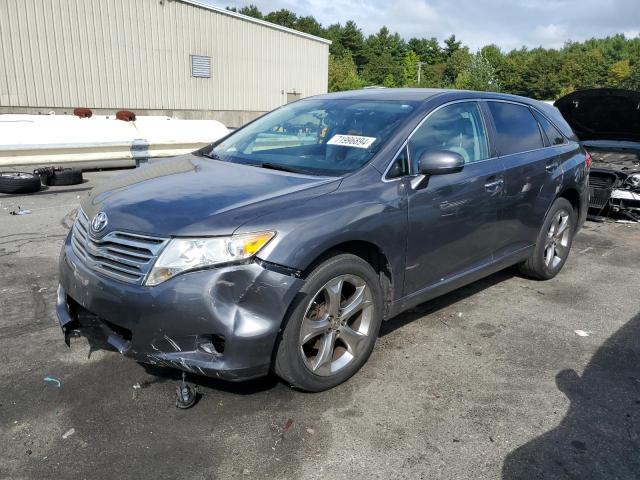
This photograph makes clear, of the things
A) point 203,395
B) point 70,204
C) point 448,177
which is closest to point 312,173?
point 448,177

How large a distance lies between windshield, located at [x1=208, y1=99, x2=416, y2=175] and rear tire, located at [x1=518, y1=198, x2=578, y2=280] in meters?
2.03

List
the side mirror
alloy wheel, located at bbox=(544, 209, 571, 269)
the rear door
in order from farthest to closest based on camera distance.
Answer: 1. alloy wheel, located at bbox=(544, 209, 571, 269)
2. the rear door
3. the side mirror

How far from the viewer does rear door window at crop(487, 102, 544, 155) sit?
14.1ft

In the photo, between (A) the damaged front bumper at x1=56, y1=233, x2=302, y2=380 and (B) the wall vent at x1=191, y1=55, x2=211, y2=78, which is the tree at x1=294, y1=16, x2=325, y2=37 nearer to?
(B) the wall vent at x1=191, y1=55, x2=211, y2=78

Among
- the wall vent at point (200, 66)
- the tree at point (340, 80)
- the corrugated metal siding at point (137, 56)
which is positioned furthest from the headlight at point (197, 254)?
the tree at point (340, 80)

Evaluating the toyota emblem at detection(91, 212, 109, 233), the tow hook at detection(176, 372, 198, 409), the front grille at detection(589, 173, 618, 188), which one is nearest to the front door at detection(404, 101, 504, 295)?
the tow hook at detection(176, 372, 198, 409)

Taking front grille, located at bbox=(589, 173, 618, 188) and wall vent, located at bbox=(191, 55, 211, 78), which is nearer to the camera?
front grille, located at bbox=(589, 173, 618, 188)

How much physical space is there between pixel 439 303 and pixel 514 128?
1.60 meters


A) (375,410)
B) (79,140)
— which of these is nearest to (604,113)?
(375,410)

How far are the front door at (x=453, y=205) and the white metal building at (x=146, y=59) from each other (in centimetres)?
1766

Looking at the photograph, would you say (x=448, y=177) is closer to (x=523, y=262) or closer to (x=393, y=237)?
(x=393, y=237)

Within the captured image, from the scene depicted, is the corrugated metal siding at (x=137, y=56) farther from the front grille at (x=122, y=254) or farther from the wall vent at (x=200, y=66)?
the front grille at (x=122, y=254)

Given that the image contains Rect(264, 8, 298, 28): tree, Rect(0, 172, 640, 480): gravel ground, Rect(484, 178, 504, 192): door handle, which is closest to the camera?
Rect(0, 172, 640, 480): gravel ground

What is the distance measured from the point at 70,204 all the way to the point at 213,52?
16.8 meters
